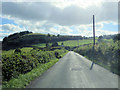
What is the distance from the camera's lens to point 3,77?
813cm

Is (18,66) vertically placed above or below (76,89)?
above

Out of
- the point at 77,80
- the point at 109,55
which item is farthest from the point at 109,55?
A: the point at 77,80

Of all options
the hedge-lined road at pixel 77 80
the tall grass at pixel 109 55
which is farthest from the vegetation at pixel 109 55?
the hedge-lined road at pixel 77 80

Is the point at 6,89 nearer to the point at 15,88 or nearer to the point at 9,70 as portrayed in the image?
the point at 15,88

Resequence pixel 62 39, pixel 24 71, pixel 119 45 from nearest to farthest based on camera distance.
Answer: pixel 24 71 < pixel 119 45 < pixel 62 39

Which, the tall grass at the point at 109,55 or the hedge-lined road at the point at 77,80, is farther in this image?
the tall grass at the point at 109,55

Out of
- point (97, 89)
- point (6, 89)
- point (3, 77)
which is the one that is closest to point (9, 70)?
point (3, 77)

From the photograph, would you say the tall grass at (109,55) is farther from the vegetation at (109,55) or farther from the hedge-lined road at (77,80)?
the hedge-lined road at (77,80)

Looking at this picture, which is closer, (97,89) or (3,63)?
(97,89)

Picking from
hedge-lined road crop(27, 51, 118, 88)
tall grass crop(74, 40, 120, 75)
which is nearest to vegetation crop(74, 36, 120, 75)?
tall grass crop(74, 40, 120, 75)

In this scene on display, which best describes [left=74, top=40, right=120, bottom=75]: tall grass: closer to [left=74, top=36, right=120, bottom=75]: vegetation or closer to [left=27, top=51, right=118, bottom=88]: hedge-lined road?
[left=74, top=36, right=120, bottom=75]: vegetation

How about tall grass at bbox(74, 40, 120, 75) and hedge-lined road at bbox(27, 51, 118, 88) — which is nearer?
hedge-lined road at bbox(27, 51, 118, 88)

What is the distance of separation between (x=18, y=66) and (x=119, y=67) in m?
9.28

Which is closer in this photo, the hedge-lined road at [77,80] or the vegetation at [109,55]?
the hedge-lined road at [77,80]
